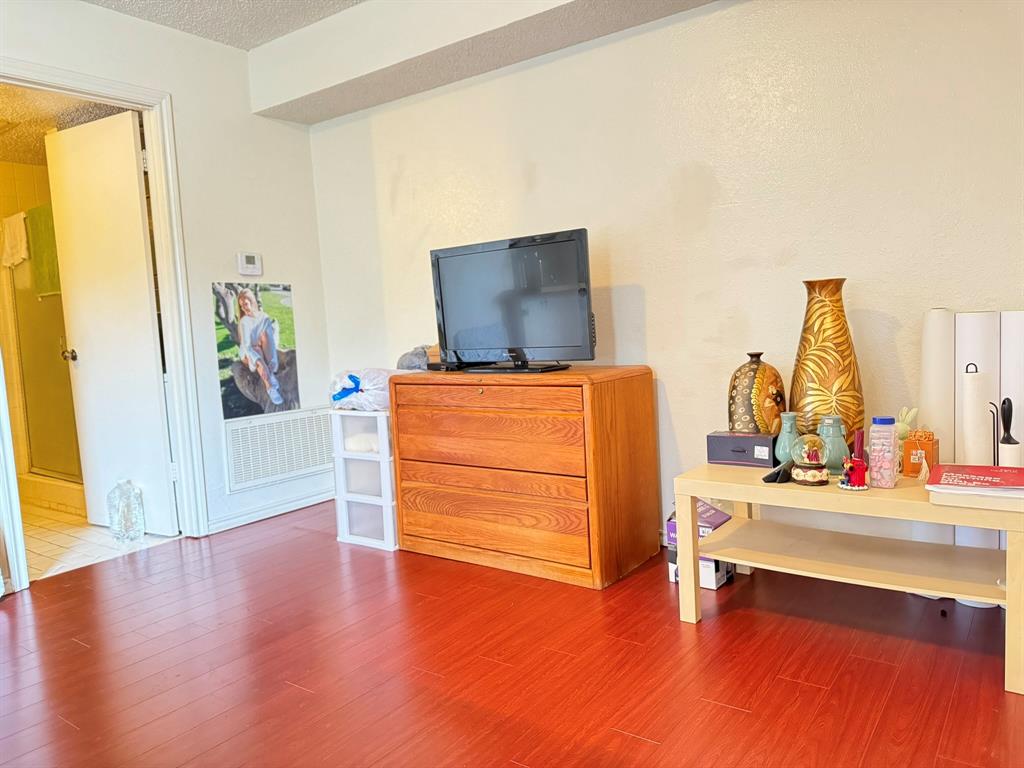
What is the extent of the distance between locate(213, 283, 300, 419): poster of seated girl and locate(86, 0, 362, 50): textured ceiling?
1266mm

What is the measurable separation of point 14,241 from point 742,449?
15.3 ft

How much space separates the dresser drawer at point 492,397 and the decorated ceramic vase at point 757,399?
55cm

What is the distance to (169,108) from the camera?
354cm

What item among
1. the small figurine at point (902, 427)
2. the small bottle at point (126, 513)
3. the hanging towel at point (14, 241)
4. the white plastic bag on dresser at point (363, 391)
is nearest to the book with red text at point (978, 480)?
the small figurine at point (902, 427)

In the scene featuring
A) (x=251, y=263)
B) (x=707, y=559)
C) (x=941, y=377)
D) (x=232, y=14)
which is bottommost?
(x=707, y=559)

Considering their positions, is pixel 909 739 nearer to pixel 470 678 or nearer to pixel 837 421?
pixel 837 421

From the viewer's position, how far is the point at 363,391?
3.37 metres

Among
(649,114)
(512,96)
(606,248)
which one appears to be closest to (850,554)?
(606,248)

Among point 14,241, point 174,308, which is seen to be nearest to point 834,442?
point 174,308

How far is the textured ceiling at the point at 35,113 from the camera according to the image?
3.56 metres

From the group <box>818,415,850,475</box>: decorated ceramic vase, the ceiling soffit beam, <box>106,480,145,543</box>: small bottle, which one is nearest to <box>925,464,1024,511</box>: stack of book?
<box>818,415,850,475</box>: decorated ceramic vase

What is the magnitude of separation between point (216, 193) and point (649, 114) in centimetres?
227

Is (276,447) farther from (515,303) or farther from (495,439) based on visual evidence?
(515,303)

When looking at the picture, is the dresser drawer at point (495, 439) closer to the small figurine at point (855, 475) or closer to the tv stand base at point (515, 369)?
the tv stand base at point (515, 369)
